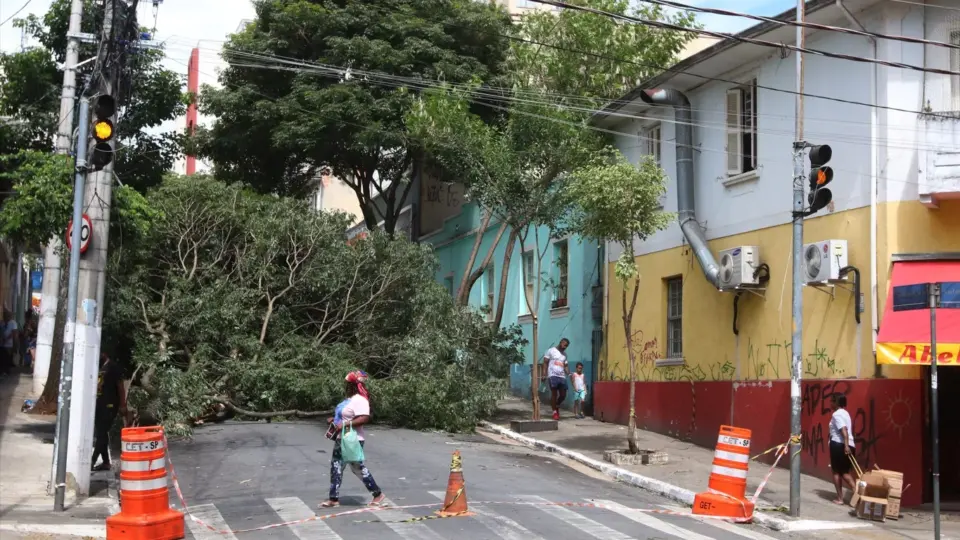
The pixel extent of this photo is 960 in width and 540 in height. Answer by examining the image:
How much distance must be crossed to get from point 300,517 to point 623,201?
7572 millimetres

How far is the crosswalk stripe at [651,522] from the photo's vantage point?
10880 millimetres

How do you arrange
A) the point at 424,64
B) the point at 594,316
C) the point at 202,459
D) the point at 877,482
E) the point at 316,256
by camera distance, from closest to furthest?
the point at 877,482, the point at 202,459, the point at 316,256, the point at 594,316, the point at 424,64

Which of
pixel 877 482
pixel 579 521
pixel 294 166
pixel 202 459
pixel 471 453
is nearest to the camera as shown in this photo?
pixel 579 521

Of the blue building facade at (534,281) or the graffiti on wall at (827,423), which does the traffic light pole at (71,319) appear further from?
the graffiti on wall at (827,423)

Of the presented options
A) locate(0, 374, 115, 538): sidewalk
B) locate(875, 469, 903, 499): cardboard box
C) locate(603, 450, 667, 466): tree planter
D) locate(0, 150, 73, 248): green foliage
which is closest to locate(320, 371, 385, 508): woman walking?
locate(0, 374, 115, 538): sidewalk

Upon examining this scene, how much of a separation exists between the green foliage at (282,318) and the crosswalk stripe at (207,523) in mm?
5647

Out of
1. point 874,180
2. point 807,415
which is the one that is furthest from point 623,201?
point 807,415

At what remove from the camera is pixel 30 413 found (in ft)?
65.0

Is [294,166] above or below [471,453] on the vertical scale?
above

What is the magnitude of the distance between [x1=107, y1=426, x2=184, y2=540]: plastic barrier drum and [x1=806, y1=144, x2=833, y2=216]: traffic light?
8152 mm

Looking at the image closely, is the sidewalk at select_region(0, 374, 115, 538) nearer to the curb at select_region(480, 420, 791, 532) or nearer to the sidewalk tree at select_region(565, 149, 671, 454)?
the curb at select_region(480, 420, 791, 532)

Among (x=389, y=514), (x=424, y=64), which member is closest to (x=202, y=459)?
(x=389, y=514)

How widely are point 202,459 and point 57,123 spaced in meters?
6.56

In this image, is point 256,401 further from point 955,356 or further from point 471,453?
point 955,356
